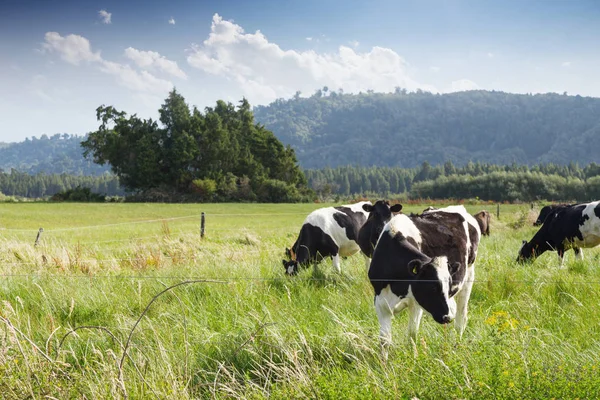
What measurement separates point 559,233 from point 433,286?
8071mm

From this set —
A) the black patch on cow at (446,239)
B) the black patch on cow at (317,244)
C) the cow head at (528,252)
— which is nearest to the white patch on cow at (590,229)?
the cow head at (528,252)

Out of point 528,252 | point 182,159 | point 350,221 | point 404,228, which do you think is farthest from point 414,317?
point 182,159

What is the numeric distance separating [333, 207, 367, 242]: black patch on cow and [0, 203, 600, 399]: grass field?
1.07 metres

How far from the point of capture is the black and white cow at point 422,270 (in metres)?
4.66

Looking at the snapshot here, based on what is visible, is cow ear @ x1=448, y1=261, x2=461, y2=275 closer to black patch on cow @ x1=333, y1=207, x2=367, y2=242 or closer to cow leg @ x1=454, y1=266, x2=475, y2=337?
cow leg @ x1=454, y1=266, x2=475, y2=337

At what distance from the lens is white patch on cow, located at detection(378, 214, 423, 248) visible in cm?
556

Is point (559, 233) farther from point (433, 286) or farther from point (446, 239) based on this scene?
point (433, 286)

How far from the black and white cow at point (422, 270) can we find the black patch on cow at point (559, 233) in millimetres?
5292

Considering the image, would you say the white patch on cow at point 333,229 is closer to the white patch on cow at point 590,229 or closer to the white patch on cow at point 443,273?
the white patch on cow at point 590,229

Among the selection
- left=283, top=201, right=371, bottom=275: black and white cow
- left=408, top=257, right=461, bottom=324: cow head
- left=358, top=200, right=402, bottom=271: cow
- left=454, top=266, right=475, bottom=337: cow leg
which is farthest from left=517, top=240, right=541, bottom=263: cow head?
left=408, top=257, right=461, bottom=324: cow head

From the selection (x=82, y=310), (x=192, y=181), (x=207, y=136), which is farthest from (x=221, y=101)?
(x=82, y=310)

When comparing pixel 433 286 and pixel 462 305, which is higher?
pixel 433 286

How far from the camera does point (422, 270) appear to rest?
471 centimetres

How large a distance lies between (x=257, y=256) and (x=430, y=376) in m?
8.11
